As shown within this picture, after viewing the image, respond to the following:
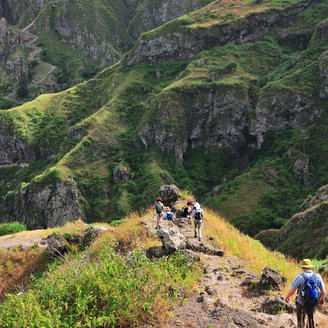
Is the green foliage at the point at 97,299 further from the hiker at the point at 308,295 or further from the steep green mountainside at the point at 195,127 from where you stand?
the steep green mountainside at the point at 195,127

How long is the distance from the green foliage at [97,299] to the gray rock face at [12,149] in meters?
159

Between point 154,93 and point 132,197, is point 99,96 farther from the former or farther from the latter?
point 132,197

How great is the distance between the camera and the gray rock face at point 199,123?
142 m

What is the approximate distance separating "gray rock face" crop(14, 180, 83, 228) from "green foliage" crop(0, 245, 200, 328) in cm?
11850

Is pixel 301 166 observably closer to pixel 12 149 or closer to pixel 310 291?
pixel 12 149

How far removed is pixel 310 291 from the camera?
12.9 meters

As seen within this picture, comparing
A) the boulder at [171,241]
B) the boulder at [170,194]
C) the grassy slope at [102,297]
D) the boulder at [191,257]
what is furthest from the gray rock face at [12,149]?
the grassy slope at [102,297]

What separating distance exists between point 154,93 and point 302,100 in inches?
2034

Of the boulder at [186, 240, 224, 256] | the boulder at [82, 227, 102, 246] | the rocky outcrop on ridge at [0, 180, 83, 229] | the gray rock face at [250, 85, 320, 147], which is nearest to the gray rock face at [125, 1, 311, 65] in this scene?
the gray rock face at [250, 85, 320, 147]

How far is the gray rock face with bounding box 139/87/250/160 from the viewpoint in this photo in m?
142

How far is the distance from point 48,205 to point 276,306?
12724 cm

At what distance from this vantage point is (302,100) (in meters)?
127

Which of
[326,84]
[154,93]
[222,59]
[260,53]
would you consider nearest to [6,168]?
[154,93]

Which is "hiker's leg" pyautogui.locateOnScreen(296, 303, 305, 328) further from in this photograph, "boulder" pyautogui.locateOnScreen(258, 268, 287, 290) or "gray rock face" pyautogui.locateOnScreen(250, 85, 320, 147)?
"gray rock face" pyautogui.locateOnScreen(250, 85, 320, 147)
